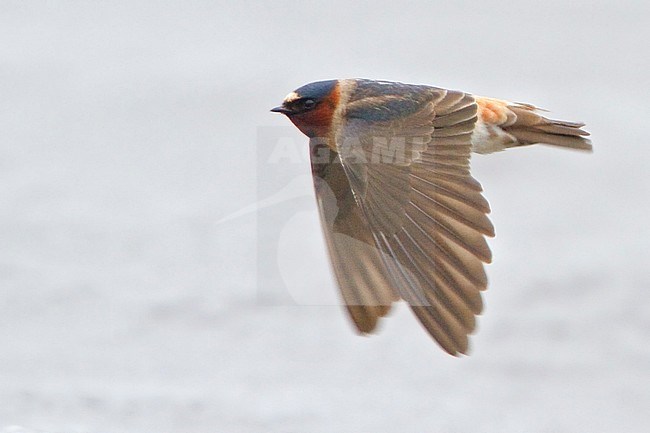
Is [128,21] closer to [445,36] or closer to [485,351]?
[445,36]

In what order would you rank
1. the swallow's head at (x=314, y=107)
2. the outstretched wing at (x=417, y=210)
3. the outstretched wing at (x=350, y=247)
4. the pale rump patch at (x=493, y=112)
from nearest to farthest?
the outstretched wing at (x=417, y=210) → the outstretched wing at (x=350, y=247) → the swallow's head at (x=314, y=107) → the pale rump patch at (x=493, y=112)

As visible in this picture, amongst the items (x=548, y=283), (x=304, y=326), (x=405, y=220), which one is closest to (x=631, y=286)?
(x=548, y=283)

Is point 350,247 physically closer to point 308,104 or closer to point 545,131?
point 308,104

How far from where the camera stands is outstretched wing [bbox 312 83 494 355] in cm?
475

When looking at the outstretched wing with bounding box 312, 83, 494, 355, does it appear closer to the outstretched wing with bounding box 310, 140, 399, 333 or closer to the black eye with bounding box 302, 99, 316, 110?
the outstretched wing with bounding box 310, 140, 399, 333

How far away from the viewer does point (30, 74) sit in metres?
8.80

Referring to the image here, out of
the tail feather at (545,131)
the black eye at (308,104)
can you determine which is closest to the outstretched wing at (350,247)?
the black eye at (308,104)

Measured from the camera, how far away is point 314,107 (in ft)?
18.0

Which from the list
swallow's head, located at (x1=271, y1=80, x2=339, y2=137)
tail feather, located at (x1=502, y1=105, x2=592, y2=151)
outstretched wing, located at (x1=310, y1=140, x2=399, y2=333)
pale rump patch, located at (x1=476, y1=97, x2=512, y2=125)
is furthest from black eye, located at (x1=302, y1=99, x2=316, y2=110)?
tail feather, located at (x1=502, y1=105, x2=592, y2=151)

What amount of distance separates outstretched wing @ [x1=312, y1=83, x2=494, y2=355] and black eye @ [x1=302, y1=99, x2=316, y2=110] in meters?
0.14

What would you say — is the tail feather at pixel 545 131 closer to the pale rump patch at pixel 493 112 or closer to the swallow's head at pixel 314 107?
the pale rump patch at pixel 493 112

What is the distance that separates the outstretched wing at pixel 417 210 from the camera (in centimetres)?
475

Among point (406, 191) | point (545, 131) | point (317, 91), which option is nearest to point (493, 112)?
point (545, 131)

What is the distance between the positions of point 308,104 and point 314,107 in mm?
23
